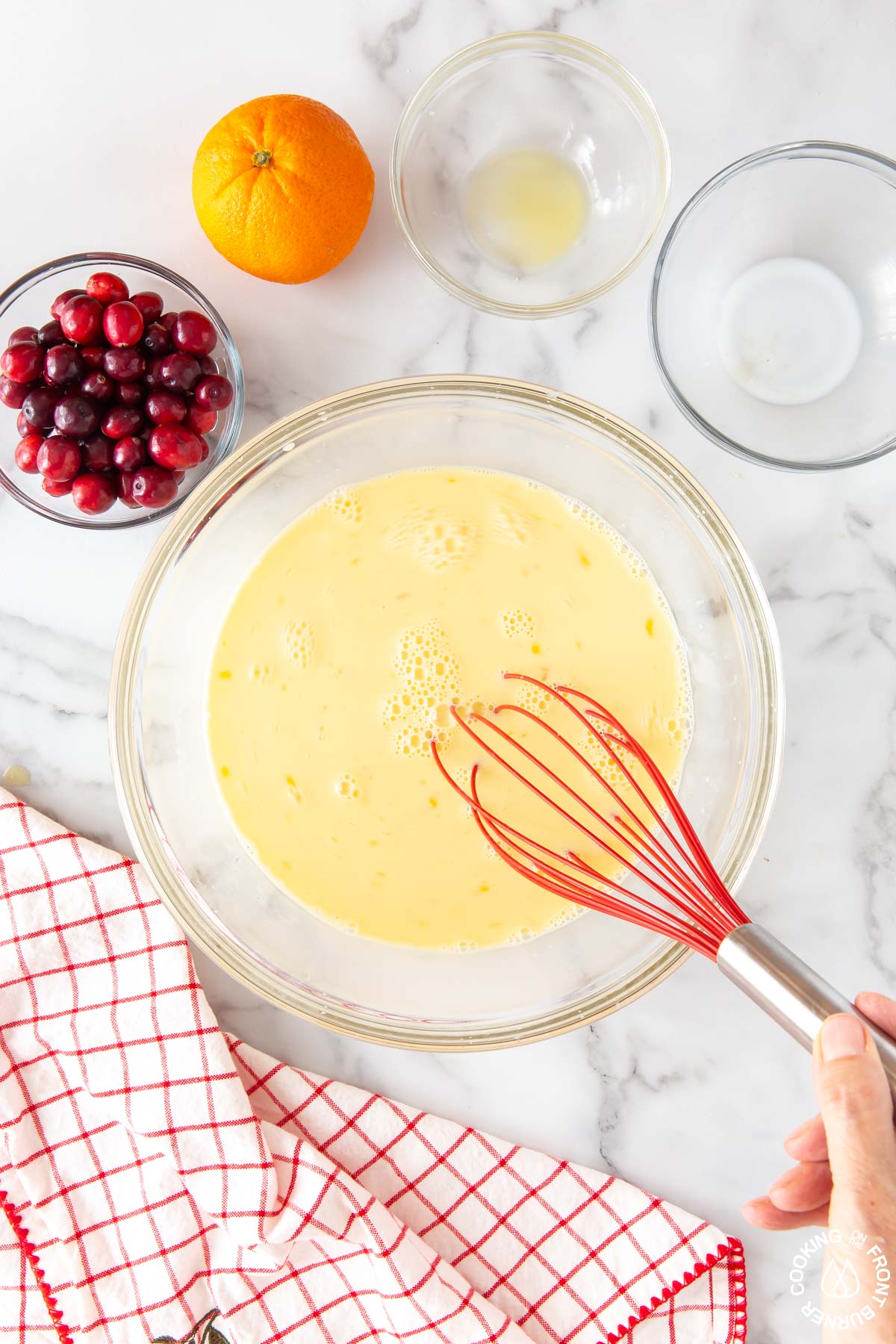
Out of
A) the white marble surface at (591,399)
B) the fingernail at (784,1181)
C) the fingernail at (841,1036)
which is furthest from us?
the white marble surface at (591,399)

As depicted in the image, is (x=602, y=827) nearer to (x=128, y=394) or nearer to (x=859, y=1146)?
(x=859, y=1146)

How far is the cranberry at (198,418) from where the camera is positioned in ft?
3.80

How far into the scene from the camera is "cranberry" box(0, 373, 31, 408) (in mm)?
1149

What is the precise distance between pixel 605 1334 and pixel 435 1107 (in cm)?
34

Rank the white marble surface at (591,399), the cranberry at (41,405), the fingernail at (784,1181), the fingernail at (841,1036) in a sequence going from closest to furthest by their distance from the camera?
1. the fingernail at (841,1036)
2. the fingernail at (784,1181)
3. the cranberry at (41,405)
4. the white marble surface at (591,399)

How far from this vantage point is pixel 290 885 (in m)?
1.27

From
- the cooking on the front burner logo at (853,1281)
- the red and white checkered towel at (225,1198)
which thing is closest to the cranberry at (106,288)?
the red and white checkered towel at (225,1198)

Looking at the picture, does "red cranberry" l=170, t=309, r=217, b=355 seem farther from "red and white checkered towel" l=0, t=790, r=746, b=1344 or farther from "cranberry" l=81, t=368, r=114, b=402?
"red and white checkered towel" l=0, t=790, r=746, b=1344

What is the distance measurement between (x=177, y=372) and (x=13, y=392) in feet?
0.62

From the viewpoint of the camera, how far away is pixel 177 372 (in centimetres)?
114

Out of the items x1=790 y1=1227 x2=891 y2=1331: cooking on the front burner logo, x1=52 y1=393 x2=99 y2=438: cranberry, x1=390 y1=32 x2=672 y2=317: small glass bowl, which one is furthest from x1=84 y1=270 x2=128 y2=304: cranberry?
x1=790 y1=1227 x2=891 y2=1331: cooking on the front burner logo

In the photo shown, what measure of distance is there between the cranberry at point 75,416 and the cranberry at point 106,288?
0.38 ft

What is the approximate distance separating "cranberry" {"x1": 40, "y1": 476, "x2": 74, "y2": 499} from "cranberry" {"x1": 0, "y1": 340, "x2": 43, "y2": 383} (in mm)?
113

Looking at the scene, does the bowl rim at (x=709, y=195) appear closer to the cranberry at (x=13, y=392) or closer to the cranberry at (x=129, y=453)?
the cranberry at (x=129, y=453)
